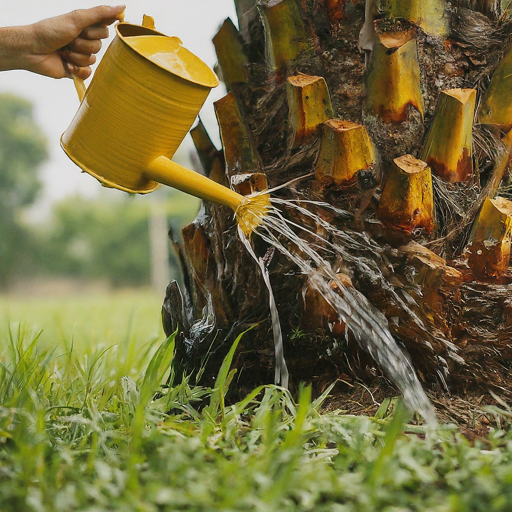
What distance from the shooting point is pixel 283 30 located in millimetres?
1389

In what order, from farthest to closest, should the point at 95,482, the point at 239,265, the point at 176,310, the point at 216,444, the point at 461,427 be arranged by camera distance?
the point at 176,310
the point at 239,265
the point at 461,427
the point at 216,444
the point at 95,482

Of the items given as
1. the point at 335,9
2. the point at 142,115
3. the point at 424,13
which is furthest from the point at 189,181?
the point at 424,13

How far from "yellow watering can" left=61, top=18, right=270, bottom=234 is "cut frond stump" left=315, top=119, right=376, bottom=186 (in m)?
0.21

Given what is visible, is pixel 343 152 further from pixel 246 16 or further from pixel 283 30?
pixel 246 16

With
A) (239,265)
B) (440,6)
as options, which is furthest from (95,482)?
(440,6)

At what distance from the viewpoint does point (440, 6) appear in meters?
1.36

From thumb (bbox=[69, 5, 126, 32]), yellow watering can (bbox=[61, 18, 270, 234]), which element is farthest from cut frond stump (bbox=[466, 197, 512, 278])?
thumb (bbox=[69, 5, 126, 32])

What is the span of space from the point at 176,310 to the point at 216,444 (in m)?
0.67

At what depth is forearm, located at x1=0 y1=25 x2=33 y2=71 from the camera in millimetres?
1656

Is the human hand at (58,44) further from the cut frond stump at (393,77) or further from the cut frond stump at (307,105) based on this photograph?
the cut frond stump at (393,77)

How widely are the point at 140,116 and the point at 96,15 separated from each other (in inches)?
21.9

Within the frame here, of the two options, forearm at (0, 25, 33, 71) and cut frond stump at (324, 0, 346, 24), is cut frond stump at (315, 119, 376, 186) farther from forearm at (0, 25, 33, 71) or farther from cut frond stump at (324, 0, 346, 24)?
forearm at (0, 25, 33, 71)

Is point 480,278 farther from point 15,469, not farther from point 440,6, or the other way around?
point 15,469

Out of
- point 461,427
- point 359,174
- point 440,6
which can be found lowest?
point 461,427
